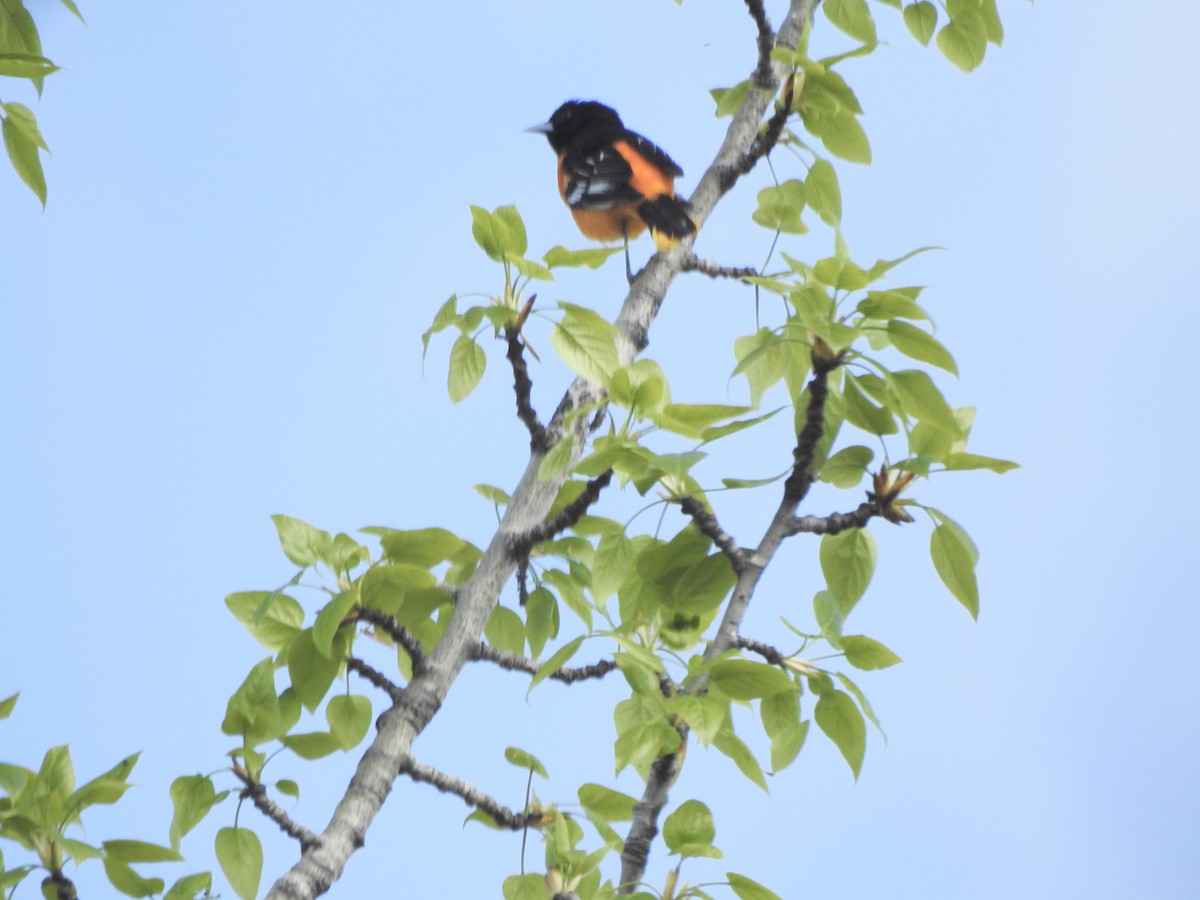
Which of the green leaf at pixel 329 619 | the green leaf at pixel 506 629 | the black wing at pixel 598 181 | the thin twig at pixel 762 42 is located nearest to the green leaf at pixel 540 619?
the green leaf at pixel 506 629

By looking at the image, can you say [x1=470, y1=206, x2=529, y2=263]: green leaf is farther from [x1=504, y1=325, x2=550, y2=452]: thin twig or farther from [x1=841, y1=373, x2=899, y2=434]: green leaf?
[x1=841, y1=373, x2=899, y2=434]: green leaf

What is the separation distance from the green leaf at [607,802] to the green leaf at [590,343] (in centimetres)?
64

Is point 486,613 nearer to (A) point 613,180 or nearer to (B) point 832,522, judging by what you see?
(B) point 832,522

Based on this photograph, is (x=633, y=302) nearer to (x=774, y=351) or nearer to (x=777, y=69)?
(x=774, y=351)

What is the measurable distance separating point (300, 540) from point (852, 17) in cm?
165

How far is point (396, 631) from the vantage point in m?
1.76

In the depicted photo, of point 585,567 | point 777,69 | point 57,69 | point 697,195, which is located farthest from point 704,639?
point 57,69

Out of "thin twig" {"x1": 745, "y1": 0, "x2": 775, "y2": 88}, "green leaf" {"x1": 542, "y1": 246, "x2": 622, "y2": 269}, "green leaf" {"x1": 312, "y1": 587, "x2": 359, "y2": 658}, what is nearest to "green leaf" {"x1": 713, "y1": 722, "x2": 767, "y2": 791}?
"green leaf" {"x1": 312, "y1": 587, "x2": 359, "y2": 658}

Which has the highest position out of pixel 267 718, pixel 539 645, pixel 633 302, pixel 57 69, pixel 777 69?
pixel 777 69

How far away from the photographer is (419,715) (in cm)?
174

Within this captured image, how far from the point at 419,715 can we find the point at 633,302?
0.74 metres

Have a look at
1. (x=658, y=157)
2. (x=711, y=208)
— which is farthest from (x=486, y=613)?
(x=658, y=157)

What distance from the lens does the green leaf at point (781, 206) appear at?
232cm

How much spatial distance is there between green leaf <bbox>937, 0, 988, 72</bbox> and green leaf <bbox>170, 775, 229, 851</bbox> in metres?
2.10
